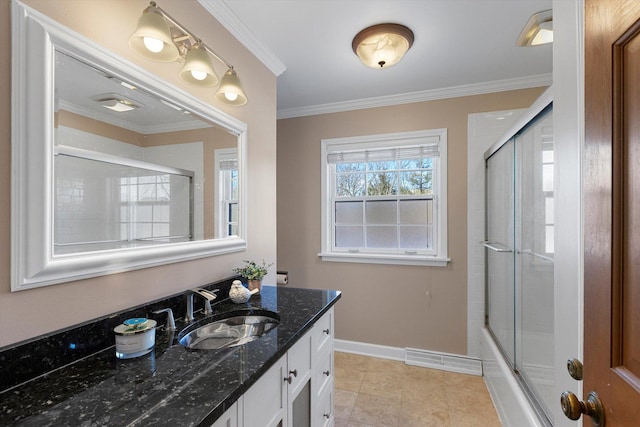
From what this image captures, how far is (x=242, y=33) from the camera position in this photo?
179 cm

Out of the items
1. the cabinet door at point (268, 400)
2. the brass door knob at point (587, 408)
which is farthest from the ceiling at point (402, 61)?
the brass door knob at point (587, 408)

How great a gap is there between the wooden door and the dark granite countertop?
0.85 metres

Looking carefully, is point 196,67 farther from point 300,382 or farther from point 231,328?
point 300,382

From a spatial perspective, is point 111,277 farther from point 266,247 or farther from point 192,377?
point 266,247

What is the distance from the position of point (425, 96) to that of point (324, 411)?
2612 millimetres

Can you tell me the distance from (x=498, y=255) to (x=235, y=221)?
1.98 metres

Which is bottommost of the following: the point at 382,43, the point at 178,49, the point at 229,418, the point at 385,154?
the point at 229,418

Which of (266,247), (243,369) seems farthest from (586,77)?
(266,247)

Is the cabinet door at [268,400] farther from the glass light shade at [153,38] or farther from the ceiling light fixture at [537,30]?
the ceiling light fixture at [537,30]

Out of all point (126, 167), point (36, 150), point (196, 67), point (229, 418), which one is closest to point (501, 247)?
point (229, 418)

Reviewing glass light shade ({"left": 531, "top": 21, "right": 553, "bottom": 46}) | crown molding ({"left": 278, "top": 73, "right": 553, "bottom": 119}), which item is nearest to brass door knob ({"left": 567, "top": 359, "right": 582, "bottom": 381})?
glass light shade ({"left": 531, "top": 21, "right": 553, "bottom": 46})

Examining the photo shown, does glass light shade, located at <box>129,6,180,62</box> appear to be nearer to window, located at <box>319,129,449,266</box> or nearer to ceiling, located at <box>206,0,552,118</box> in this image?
ceiling, located at <box>206,0,552,118</box>

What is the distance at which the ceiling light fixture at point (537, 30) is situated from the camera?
1.66 metres

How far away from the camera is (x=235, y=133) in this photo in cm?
176
